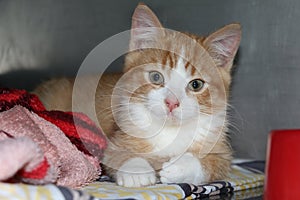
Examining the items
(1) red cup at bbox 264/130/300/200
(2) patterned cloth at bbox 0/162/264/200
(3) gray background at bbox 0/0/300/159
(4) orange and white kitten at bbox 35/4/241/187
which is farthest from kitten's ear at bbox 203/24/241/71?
(1) red cup at bbox 264/130/300/200

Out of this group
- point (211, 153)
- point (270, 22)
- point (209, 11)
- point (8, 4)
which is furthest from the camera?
point (8, 4)

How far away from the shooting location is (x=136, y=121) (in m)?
1.62

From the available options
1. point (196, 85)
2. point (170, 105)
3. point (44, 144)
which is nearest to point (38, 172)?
point (44, 144)

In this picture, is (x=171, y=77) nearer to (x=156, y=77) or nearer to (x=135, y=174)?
(x=156, y=77)

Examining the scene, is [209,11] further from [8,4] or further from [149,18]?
[8,4]

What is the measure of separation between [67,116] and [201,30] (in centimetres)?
77

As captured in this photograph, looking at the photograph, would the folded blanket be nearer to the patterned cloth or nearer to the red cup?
the patterned cloth

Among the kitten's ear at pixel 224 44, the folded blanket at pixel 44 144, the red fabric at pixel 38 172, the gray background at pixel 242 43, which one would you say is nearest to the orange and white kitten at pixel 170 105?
the kitten's ear at pixel 224 44

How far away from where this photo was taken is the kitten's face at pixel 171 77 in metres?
1.55

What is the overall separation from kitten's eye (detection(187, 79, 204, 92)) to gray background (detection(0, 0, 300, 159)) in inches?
15.1

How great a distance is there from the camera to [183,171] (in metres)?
1.44

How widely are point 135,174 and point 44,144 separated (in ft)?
0.92

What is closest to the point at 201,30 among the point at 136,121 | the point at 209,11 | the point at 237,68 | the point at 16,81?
the point at 209,11

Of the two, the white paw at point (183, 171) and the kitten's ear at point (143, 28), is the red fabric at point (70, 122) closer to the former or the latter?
the white paw at point (183, 171)
